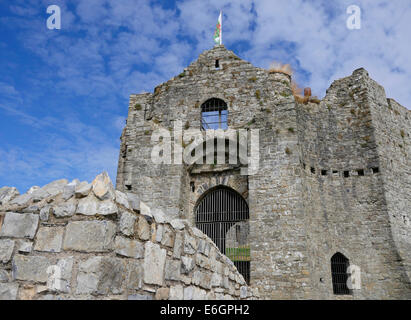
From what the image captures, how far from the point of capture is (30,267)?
2600 millimetres

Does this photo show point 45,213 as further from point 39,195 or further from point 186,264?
point 186,264

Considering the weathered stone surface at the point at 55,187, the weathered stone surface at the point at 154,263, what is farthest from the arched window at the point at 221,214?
the weathered stone surface at the point at 55,187

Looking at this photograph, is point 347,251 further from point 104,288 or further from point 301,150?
point 104,288

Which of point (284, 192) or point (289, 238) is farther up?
point (284, 192)

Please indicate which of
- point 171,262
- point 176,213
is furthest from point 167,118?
point 171,262

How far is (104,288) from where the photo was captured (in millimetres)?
2531

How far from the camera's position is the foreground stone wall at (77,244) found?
2525mm

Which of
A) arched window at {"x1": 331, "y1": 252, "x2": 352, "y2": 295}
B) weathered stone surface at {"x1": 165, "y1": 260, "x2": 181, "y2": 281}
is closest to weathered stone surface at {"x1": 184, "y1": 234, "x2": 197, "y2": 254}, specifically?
weathered stone surface at {"x1": 165, "y1": 260, "x2": 181, "y2": 281}

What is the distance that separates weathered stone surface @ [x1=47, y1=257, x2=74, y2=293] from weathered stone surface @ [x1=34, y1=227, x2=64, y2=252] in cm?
12

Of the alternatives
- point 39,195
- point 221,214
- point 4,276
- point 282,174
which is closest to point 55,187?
point 39,195

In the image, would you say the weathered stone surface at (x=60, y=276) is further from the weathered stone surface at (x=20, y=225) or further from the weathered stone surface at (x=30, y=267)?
the weathered stone surface at (x=20, y=225)

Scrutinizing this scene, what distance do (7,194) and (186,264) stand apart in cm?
186
